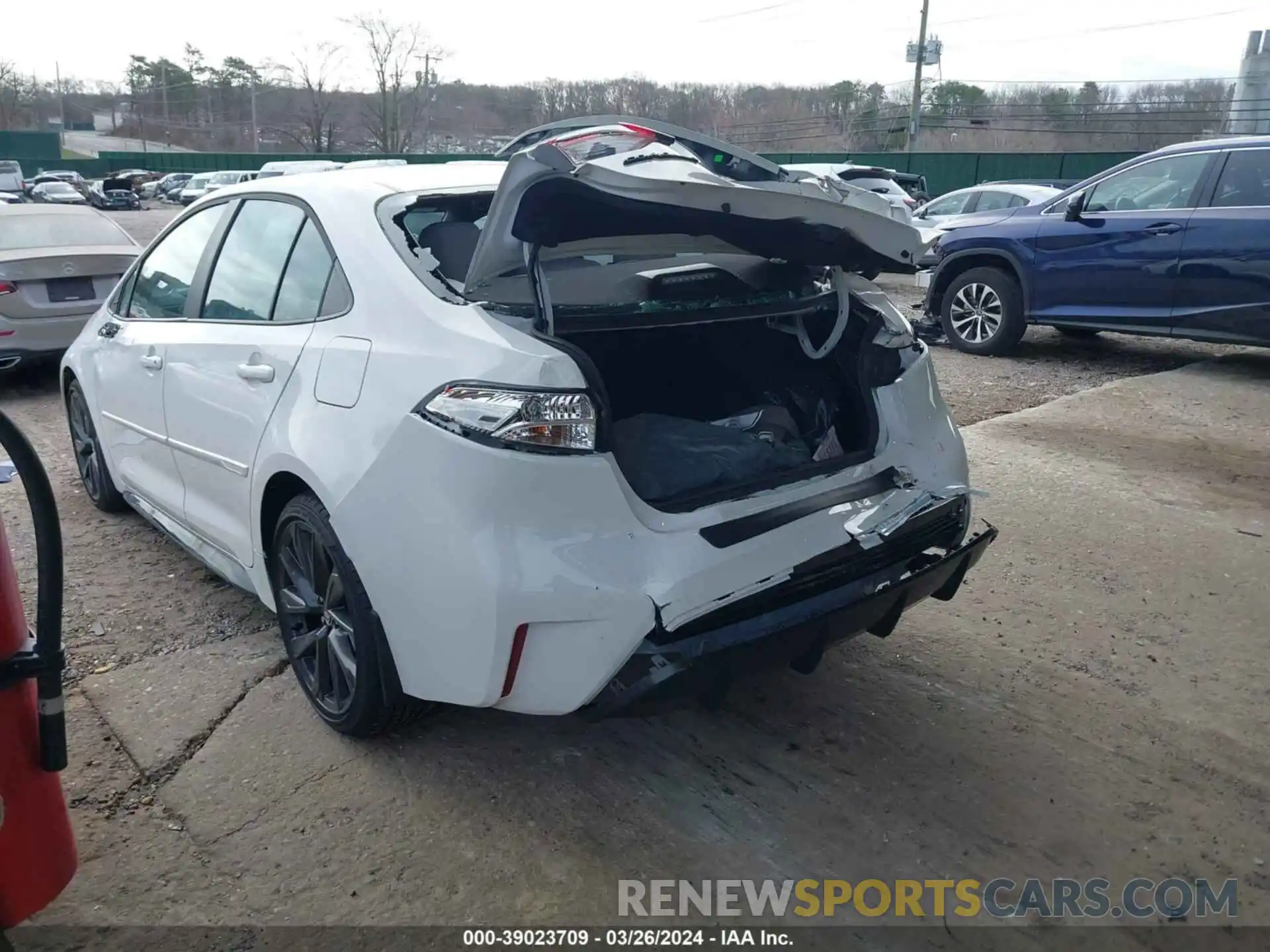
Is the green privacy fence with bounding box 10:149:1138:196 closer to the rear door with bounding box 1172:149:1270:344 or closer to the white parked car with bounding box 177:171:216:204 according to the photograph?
the white parked car with bounding box 177:171:216:204

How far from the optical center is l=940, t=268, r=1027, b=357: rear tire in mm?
8797

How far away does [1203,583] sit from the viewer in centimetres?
415

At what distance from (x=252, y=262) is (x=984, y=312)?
7217 mm

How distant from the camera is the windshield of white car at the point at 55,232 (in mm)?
7551

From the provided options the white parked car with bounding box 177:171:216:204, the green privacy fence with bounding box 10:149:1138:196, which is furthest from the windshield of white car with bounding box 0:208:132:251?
the white parked car with bounding box 177:171:216:204

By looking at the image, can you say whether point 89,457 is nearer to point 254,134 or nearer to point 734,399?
point 734,399

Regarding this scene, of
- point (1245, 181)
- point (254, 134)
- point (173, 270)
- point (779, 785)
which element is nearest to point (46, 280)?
point (173, 270)

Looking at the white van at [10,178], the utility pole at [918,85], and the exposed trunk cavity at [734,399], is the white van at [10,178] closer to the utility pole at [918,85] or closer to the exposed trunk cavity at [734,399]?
the utility pole at [918,85]

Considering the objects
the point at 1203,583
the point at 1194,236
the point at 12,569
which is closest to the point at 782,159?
the point at 1194,236

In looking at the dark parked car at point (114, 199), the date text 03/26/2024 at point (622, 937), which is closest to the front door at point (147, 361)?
the date text 03/26/2024 at point (622, 937)

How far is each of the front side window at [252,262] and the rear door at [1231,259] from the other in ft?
22.9

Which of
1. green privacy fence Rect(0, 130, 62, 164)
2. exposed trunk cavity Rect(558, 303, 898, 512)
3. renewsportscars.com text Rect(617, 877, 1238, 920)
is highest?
green privacy fence Rect(0, 130, 62, 164)

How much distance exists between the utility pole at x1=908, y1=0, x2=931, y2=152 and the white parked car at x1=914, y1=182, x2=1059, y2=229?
29.2 metres

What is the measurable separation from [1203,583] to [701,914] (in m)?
2.90
